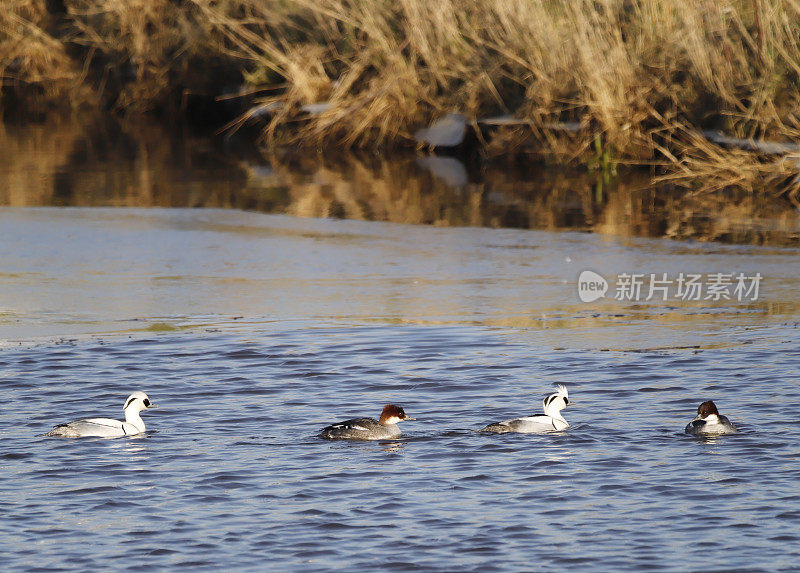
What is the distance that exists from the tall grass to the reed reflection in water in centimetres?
58

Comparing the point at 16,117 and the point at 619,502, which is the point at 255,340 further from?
the point at 16,117

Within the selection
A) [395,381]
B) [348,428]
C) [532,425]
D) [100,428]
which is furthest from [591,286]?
[100,428]

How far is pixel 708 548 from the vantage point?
20.9ft

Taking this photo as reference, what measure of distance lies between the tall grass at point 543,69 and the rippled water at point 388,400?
4.34 metres

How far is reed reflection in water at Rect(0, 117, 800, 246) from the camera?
15234 millimetres

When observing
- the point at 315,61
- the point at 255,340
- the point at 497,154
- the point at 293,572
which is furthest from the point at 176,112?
the point at 293,572

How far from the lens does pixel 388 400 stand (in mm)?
9031

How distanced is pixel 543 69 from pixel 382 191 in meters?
3.20

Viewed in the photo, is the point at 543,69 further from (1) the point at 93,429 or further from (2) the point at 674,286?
(1) the point at 93,429

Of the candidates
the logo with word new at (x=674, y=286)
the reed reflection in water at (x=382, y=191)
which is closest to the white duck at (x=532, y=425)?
the logo with word new at (x=674, y=286)

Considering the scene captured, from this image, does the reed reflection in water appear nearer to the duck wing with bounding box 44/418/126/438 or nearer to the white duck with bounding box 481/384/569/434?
the white duck with bounding box 481/384/569/434

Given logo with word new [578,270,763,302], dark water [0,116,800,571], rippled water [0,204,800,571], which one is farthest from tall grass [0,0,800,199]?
rippled water [0,204,800,571]

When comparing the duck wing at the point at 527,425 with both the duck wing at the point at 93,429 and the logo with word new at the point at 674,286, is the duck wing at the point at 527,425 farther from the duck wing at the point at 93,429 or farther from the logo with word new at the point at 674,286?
the logo with word new at the point at 674,286

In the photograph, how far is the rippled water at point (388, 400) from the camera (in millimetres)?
6535
